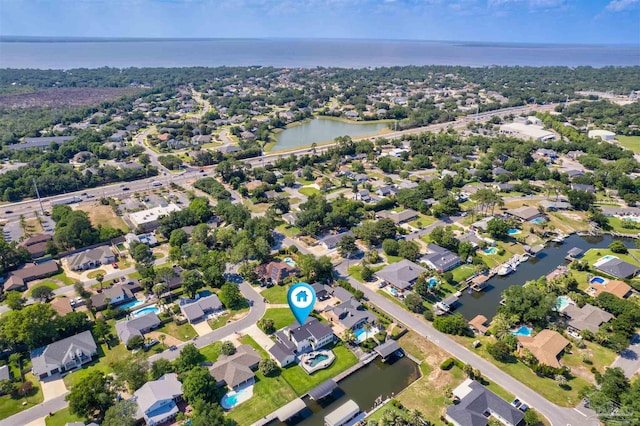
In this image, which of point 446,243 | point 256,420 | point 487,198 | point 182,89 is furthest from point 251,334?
point 182,89

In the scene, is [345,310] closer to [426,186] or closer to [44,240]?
[426,186]

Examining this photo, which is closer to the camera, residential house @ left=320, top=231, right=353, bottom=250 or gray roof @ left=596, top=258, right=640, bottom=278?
gray roof @ left=596, top=258, right=640, bottom=278

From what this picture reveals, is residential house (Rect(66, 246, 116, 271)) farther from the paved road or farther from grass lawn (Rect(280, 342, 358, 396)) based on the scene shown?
the paved road

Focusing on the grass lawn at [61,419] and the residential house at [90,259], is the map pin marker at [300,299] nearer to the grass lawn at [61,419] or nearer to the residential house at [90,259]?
the grass lawn at [61,419]

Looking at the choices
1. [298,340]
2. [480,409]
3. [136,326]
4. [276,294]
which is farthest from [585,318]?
[136,326]

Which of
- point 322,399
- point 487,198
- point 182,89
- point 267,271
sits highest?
point 182,89

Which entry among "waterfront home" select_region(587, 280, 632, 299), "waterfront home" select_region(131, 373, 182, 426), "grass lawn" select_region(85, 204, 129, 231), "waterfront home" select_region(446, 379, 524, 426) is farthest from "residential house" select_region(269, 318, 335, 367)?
"grass lawn" select_region(85, 204, 129, 231)

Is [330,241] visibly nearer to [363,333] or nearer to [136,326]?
[363,333]
